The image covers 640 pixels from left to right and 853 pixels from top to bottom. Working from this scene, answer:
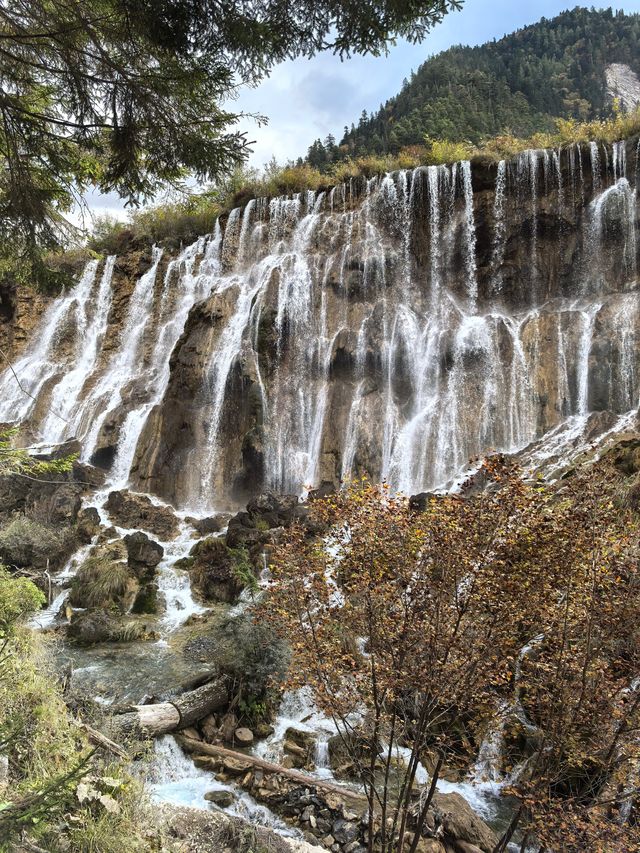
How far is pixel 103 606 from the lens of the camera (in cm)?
1313

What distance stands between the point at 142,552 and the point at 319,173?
2227cm

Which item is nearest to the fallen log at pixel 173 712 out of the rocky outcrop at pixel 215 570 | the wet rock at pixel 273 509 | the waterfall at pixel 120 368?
the rocky outcrop at pixel 215 570

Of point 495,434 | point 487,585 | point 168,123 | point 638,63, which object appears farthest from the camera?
point 638,63

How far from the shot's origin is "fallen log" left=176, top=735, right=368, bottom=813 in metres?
7.11

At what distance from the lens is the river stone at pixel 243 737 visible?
27.5 ft

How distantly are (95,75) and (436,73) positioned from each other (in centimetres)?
7981

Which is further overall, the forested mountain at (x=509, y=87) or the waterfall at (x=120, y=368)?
the forested mountain at (x=509, y=87)

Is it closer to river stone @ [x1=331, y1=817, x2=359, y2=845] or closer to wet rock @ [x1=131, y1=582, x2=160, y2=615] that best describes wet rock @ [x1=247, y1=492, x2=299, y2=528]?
wet rock @ [x1=131, y1=582, x2=160, y2=615]

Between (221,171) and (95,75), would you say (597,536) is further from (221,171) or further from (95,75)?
(95,75)

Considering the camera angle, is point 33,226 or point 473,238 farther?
point 473,238

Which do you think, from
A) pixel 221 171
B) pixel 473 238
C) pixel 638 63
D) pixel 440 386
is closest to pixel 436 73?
pixel 638 63

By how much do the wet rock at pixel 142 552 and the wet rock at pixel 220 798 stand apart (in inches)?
339

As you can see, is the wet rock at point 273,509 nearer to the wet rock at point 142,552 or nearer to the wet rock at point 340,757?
the wet rock at point 142,552

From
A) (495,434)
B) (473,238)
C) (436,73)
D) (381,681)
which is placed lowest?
(381,681)
